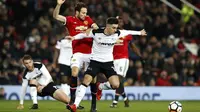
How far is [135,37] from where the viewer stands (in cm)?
2445

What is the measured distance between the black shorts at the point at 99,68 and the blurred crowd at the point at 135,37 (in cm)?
824

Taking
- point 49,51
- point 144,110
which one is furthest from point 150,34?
point 144,110

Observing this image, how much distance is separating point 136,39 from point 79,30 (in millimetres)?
10328

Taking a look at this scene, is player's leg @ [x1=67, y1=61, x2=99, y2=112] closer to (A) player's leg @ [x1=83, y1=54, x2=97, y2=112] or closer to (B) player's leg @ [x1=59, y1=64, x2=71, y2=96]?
(A) player's leg @ [x1=83, y1=54, x2=97, y2=112]

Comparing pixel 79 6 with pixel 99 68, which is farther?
pixel 79 6

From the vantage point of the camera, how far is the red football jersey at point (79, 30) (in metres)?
14.2

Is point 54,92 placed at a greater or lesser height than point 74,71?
lesser

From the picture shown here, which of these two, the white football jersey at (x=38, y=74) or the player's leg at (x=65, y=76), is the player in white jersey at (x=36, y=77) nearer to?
the white football jersey at (x=38, y=74)

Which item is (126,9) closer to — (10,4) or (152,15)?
(152,15)

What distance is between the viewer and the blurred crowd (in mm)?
22406

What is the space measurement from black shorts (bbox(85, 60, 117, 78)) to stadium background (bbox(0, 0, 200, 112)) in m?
7.55

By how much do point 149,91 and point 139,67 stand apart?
122 cm

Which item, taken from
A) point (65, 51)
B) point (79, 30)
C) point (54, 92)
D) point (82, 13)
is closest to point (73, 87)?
point (54, 92)

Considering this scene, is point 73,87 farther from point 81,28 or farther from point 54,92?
point 81,28
